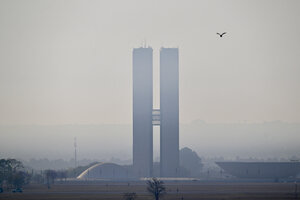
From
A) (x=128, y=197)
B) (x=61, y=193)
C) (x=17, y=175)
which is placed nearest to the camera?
(x=128, y=197)

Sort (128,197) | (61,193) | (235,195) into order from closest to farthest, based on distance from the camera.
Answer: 1. (128,197)
2. (235,195)
3. (61,193)

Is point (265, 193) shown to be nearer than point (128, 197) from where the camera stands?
No

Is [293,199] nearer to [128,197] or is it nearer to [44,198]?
[128,197]

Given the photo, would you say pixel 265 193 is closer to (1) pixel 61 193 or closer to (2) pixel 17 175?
(1) pixel 61 193

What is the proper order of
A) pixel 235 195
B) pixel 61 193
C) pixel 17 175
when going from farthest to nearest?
1. pixel 17 175
2. pixel 61 193
3. pixel 235 195

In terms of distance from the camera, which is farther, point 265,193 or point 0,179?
point 0,179

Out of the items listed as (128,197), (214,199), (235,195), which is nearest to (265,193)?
(235,195)

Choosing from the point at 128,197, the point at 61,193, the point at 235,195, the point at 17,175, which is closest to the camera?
the point at 128,197

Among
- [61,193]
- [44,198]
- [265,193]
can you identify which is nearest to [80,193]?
[61,193]
